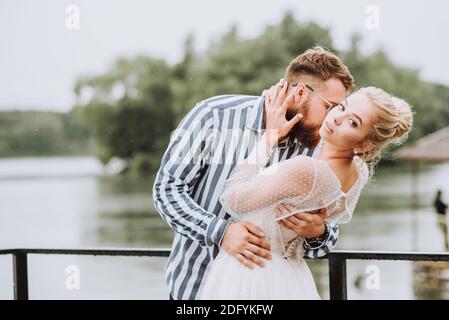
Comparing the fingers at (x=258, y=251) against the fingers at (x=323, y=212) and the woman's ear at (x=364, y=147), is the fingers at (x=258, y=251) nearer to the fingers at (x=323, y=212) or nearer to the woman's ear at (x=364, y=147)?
the fingers at (x=323, y=212)

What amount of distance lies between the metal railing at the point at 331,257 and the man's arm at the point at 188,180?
0.54m

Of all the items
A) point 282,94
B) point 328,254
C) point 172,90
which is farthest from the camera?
point 172,90

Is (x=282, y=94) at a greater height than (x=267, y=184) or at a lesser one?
greater

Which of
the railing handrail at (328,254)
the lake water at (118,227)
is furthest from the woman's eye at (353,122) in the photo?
the lake water at (118,227)

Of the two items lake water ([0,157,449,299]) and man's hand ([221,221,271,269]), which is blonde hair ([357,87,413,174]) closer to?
man's hand ([221,221,271,269])

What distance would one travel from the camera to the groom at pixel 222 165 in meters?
1.38

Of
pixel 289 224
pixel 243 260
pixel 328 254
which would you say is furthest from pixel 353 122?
pixel 328 254

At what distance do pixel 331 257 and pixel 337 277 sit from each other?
0.19ft

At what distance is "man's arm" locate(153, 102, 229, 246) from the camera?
1.37 m

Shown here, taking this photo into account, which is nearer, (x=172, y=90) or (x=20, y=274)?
(x=20, y=274)

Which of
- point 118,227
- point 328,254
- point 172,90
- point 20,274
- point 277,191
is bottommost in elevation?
point 118,227

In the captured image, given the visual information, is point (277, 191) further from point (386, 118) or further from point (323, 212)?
point (386, 118)

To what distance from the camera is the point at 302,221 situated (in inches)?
54.0
